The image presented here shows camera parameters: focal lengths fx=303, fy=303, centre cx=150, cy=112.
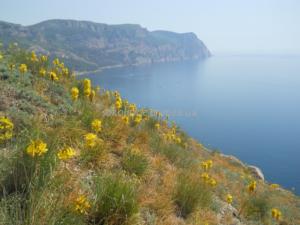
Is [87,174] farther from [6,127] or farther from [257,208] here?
[257,208]

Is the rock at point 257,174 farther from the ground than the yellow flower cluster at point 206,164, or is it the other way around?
the yellow flower cluster at point 206,164

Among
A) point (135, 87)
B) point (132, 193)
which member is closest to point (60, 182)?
point (132, 193)

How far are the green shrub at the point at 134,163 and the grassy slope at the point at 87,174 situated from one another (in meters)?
0.02

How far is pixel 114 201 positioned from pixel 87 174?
39.7 inches

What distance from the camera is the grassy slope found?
2643 mm

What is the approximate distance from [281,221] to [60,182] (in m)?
7.01

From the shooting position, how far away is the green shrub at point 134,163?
4551 millimetres

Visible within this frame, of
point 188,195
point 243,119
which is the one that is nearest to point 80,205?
point 188,195

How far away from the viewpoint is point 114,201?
307 cm

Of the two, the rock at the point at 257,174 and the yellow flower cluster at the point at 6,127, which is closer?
the yellow flower cluster at the point at 6,127

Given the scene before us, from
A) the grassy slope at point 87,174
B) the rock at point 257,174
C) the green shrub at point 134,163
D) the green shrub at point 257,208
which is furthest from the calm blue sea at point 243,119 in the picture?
the green shrub at point 134,163

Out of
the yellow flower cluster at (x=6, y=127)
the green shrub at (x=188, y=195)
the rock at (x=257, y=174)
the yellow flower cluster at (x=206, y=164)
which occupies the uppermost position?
the yellow flower cluster at (x=6, y=127)

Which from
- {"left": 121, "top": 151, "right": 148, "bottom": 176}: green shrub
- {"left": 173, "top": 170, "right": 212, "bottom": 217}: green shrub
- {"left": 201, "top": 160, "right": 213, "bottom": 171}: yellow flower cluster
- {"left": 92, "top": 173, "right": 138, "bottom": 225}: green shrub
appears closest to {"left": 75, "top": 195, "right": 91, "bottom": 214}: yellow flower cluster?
{"left": 92, "top": 173, "right": 138, "bottom": 225}: green shrub

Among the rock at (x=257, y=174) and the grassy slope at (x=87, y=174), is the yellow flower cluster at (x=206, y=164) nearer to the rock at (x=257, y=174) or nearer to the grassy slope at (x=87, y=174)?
the grassy slope at (x=87, y=174)
